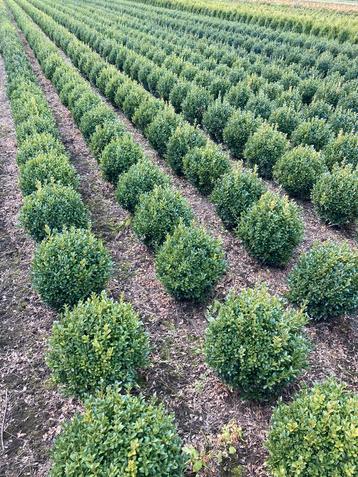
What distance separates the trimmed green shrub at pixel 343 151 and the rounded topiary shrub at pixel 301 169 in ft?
2.18

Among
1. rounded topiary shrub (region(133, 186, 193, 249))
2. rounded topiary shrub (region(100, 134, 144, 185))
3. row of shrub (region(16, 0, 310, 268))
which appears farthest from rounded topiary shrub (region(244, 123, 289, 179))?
rounded topiary shrub (region(133, 186, 193, 249))

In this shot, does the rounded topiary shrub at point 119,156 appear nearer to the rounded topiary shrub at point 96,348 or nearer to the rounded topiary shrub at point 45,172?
the rounded topiary shrub at point 45,172

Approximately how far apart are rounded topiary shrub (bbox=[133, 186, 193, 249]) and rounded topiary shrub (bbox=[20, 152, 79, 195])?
1.71m

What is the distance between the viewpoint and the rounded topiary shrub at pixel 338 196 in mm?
7758

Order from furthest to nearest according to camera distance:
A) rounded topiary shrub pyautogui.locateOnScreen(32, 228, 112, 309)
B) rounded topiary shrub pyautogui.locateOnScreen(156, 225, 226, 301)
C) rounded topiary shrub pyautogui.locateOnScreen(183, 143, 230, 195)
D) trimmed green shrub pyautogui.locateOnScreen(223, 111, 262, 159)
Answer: trimmed green shrub pyautogui.locateOnScreen(223, 111, 262, 159) → rounded topiary shrub pyautogui.locateOnScreen(183, 143, 230, 195) → rounded topiary shrub pyautogui.locateOnScreen(156, 225, 226, 301) → rounded topiary shrub pyautogui.locateOnScreen(32, 228, 112, 309)

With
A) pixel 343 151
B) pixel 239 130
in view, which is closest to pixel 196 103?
pixel 239 130

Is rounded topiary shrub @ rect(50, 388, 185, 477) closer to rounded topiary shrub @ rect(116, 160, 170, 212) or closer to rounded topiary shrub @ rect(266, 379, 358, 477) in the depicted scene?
rounded topiary shrub @ rect(266, 379, 358, 477)

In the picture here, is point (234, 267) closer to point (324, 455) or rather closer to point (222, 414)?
point (222, 414)

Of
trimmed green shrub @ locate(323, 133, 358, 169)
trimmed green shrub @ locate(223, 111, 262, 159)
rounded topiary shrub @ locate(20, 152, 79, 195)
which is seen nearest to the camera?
rounded topiary shrub @ locate(20, 152, 79, 195)

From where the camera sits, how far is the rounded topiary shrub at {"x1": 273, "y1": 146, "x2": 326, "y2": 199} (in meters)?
8.72

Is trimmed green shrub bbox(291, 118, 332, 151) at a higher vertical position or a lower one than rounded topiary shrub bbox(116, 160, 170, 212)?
higher

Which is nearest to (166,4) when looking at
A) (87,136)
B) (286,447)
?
(87,136)

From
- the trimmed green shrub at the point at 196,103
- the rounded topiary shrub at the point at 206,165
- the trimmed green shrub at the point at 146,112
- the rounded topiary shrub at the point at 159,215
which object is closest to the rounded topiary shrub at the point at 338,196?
the rounded topiary shrub at the point at 206,165

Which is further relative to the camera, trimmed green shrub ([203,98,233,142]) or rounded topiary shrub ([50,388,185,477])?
trimmed green shrub ([203,98,233,142])
